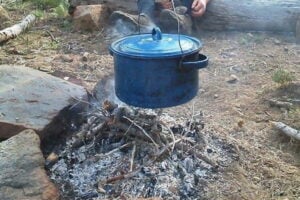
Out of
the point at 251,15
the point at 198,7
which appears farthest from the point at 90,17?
the point at 251,15

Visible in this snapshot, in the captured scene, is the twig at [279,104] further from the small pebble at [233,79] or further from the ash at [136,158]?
the ash at [136,158]

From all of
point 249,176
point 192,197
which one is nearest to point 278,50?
point 249,176

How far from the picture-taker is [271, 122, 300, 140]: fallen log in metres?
2.86

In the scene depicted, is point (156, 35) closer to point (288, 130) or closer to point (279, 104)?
point (288, 130)

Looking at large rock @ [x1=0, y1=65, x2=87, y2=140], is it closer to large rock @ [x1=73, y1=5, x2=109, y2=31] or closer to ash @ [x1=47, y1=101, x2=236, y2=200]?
ash @ [x1=47, y1=101, x2=236, y2=200]

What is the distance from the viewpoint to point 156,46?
7.04ft

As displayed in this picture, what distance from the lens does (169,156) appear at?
2.51 metres

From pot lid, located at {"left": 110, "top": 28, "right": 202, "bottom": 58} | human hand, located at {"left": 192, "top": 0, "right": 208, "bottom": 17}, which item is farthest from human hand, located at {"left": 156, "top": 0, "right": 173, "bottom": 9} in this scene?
pot lid, located at {"left": 110, "top": 28, "right": 202, "bottom": 58}

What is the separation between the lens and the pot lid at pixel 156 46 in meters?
2.08

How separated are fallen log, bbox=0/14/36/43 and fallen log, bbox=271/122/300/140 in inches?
134

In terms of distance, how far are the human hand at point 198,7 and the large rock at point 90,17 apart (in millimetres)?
1207

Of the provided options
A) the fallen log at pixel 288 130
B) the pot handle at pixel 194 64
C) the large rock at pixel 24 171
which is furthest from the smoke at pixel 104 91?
the fallen log at pixel 288 130

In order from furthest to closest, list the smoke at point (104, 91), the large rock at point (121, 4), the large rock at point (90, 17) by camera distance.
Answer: the large rock at point (121, 4), the large rock at point (90, 17), the smoke at point (104, 91)

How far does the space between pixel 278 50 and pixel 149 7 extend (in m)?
1.56
